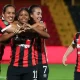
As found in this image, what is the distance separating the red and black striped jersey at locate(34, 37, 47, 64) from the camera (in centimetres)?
591

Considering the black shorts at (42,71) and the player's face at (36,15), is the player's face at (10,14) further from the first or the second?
the black shorts at (42,71)

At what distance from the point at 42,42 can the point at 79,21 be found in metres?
17.5

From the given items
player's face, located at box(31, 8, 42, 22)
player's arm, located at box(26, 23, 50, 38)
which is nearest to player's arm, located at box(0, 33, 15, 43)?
player's arm, located at box(26, 23, 50, 38)

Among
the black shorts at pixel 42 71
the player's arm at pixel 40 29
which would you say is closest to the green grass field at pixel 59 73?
the black shorts at pixel 42 71

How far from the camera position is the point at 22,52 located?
5688 mm

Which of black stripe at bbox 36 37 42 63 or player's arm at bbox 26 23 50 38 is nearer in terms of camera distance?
player's arm at bbox 26 23 50 38

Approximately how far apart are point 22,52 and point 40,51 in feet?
1.40

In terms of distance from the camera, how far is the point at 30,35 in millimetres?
5676

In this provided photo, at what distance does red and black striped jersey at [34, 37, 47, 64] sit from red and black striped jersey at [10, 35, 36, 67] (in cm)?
19

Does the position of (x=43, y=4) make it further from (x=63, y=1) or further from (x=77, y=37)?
(x=77, y=37)

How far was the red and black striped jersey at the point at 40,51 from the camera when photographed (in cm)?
591

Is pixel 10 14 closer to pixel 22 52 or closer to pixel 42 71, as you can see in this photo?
pixel 22 52

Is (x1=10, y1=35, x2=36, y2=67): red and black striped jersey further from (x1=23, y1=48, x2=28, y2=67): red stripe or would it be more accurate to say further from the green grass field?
the green grass field

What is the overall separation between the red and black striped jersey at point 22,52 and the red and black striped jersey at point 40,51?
0.62 feet
